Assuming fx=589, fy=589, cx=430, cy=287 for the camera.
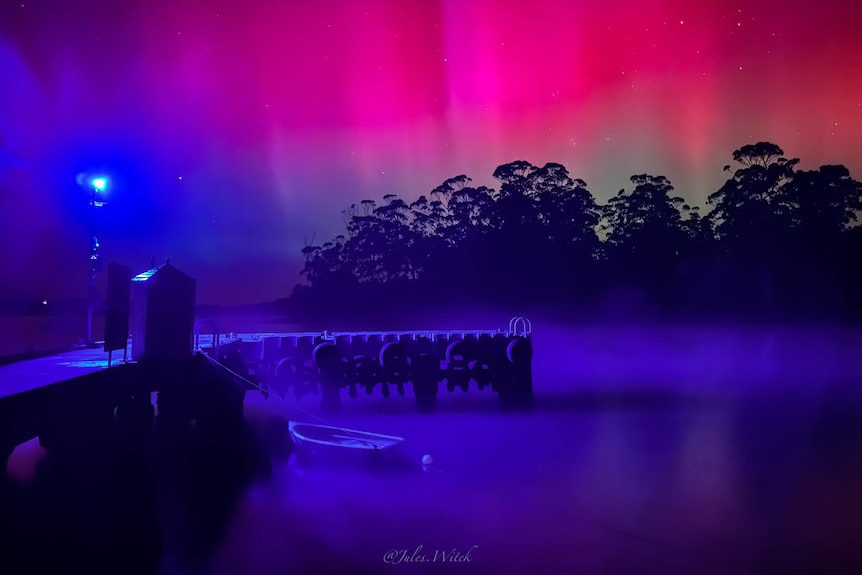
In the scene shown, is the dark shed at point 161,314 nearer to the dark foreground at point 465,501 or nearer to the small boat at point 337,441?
the dark foreground at point 465,501

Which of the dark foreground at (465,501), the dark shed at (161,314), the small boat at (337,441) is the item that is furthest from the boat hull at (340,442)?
the dark shed at (161,314)

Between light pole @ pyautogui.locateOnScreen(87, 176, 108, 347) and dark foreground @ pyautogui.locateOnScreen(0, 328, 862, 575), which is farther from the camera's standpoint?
light pole @ pyautogui.locateOnScreen(87, 176, 108, 347)

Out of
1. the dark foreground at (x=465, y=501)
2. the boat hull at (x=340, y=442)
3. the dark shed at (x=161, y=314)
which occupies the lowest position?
the dark foreground at (x=465, y=501)

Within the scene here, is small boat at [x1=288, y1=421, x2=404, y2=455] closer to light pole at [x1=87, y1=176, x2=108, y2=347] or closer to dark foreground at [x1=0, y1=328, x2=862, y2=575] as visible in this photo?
dark foreground at [x1=0, y1=328, x2=862, y2=575]

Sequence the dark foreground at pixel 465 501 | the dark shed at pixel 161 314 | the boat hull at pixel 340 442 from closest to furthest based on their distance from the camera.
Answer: the dark foreground at pixel 465 501
the dark shed at pixel 161 314
the boat hull at pixel 340 442

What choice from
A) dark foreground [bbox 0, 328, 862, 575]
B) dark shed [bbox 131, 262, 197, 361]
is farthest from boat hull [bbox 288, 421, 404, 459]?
dark shed [bbox 131, 262, 197, 361]

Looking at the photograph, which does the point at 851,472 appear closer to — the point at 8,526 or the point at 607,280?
the point at 8,526

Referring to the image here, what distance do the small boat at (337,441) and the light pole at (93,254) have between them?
22.4ft

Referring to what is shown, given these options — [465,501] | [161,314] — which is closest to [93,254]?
[161,314]

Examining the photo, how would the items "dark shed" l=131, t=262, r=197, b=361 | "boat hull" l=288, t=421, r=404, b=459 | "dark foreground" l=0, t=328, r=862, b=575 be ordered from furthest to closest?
"boat hull" l=288, t=421, r=404, b=459 → "dark shed" l=131, t=262, r=197, b=361 → "dark foreground" l=0, t=328, r=862, b=575

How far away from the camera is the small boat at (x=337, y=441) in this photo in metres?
13.6

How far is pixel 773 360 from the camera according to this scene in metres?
43.4

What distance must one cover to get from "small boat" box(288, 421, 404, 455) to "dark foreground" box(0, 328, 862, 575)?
473 millimetres

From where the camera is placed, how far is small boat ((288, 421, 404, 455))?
13602 millimetres
